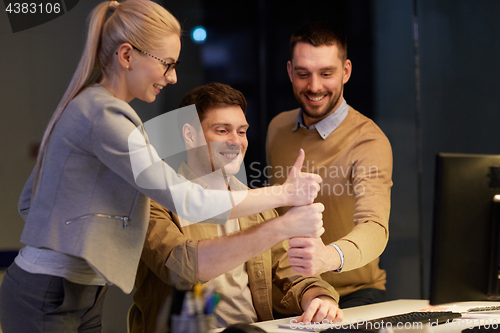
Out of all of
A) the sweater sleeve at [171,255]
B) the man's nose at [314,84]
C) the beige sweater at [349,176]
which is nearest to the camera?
the sweater sleeve at [171,255]

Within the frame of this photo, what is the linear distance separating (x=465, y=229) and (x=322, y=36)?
131 centimetres

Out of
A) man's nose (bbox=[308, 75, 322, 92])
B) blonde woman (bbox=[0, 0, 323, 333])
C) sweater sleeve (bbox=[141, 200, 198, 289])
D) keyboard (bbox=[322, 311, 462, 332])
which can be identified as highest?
man's nose (bbox=[308, 75, 322, 92])

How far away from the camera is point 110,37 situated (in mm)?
1333

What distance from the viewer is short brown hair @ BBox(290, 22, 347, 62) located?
215 centimetres

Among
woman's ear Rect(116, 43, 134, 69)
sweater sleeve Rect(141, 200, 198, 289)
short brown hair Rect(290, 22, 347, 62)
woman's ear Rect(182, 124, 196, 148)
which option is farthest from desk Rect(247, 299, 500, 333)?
short brown hair Rect(290, 22, 347, 62)

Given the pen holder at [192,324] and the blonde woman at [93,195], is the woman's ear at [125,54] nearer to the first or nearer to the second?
the blonde woman at [93,195]

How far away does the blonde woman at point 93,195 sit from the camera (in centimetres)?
119

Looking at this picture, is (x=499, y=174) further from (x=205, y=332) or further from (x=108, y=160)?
(x=108, y=160)

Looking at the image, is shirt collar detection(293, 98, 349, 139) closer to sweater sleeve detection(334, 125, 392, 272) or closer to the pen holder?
sweater sleeve detection(334, 125, 392, 272)

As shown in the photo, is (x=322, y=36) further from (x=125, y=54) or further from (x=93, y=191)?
(x=93, y=191)

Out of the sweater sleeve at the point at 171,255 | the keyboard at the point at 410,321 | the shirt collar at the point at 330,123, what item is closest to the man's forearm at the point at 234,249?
the sweater sleeve at the point at 171,255

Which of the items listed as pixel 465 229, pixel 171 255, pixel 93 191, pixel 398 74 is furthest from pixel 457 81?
pixel 93 191

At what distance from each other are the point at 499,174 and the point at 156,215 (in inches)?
44.0

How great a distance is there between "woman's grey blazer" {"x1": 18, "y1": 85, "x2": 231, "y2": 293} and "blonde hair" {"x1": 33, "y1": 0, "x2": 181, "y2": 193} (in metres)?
0.06
